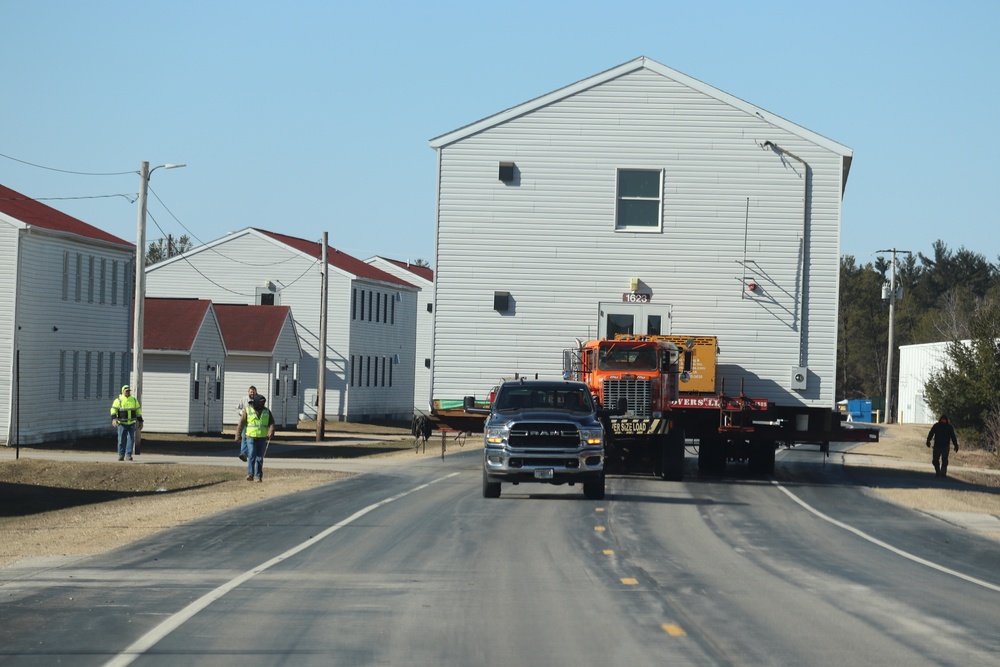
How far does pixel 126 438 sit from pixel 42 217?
11329 mm

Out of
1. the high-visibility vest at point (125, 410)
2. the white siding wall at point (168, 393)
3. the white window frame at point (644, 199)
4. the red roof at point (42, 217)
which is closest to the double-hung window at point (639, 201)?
the white window frame at point (644, 199)

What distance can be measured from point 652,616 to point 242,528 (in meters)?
8.47

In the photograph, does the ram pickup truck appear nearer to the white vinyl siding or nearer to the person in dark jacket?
the person in dark jacket

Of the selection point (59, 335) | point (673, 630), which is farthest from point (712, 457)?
point (59, 335)

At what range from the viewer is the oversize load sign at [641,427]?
2623 centimetres

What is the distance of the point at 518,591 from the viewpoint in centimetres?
1290

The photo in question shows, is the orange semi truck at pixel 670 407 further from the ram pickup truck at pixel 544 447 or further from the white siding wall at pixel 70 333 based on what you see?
the white siding wall at pixel 70 333

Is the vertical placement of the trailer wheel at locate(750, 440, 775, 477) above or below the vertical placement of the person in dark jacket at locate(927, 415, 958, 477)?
below

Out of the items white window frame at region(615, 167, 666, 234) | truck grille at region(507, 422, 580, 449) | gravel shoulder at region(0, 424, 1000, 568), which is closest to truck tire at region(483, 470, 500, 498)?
truck grille at region(507, 422, 580, 449)

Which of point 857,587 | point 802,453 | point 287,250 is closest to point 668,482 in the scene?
point 857,587

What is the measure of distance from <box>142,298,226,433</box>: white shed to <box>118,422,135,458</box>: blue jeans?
16157 millimetres

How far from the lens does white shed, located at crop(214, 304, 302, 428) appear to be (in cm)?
5922

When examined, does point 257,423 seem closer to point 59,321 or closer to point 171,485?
point 171,485

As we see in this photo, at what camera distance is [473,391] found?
29.3 m
